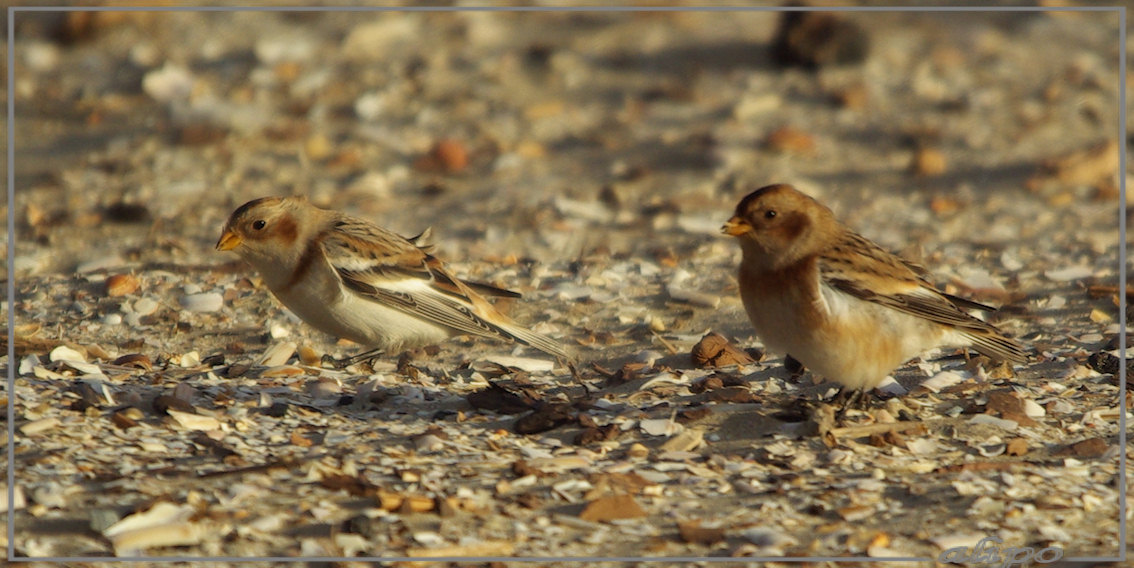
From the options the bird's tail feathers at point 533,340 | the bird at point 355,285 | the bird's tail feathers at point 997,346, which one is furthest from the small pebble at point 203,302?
the bird's tail feathers at point 997,346

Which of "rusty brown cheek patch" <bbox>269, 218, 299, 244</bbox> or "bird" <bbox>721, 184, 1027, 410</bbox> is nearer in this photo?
"bird" <bbox>721, 184, 1027, 410</bbox>

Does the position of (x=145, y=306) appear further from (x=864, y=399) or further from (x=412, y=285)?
(x=864, y=399)

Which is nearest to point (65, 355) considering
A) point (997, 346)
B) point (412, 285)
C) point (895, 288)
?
point (412, 285)

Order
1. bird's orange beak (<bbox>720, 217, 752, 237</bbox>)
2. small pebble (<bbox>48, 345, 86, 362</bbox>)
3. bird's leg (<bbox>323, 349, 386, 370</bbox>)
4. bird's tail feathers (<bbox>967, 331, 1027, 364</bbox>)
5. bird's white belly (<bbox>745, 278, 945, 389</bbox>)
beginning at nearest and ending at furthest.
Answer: bird's white belly (<bbox>745, 278, 945, 389</bbox>)
bird's orange beak (<bbox>720, 217, 752, 237</bbox>)
bird's tail feathers (<bbox>967, 331, 1027, 364</bbox>)
small pebble (<bbox>48, 345, 86, 362</bbox>)
bird's leg (<bbox>323, 349, 386, 370</bbox>)

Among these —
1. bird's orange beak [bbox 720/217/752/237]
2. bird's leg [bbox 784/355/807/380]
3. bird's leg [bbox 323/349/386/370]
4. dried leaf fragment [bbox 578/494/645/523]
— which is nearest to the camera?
dried leaf fragment [bbox 578/494/645/523]

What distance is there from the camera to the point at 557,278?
19.8ft

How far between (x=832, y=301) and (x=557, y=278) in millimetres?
1940

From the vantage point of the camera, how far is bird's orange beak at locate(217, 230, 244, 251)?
199 inches

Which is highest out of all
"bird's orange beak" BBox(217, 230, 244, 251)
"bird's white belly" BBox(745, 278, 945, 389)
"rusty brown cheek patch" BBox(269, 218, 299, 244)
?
"rusty brown cheek patch" BBox(269, 218, 299, 244)

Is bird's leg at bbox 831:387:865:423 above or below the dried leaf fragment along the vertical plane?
above

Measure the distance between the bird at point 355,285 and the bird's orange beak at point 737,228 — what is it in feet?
3.01

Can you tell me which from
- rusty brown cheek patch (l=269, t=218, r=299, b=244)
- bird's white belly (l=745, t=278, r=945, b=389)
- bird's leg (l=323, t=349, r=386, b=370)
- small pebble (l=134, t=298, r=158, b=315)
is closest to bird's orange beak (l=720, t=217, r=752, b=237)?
bird's white belly (l=745, t=278, r=945, b=389)

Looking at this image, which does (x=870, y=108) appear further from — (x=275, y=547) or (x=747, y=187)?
(x=275, y=547)

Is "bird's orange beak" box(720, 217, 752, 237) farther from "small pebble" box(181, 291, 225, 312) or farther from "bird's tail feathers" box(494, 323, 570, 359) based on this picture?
"small pebble" box(181, 291, 225, 312)
